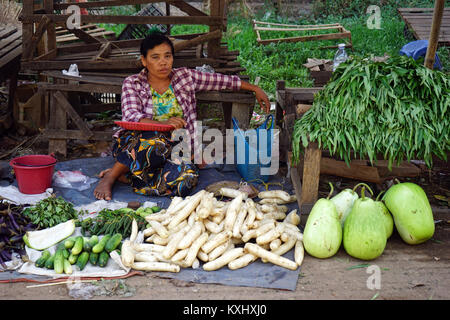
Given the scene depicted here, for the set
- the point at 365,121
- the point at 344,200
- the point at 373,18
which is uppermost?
the point at 373,18

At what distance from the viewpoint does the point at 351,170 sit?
4.38 meters

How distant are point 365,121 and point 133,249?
1843 millimetres

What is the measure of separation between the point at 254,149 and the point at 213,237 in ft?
4.23

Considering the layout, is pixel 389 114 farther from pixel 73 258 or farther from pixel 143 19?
pixel 143 19

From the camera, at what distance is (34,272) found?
118 inches

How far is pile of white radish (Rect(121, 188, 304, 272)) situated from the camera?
3.11 meters

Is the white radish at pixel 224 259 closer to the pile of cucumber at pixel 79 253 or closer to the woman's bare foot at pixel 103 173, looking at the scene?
the pile of cucumber at pixel 79 253

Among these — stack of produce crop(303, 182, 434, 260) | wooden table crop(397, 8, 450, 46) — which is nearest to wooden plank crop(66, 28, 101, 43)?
stack of produce crop(303, 182, 434, 260)

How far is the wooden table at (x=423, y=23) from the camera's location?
27.9 feet

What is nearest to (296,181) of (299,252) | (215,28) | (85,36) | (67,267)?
(299,252)

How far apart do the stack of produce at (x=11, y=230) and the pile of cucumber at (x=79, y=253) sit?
275mm

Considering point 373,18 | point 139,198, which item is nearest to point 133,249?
point 139,198

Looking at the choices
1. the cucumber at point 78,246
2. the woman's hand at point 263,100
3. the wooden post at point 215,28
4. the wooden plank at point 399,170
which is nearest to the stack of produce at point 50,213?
the cucumber at point 78,246
